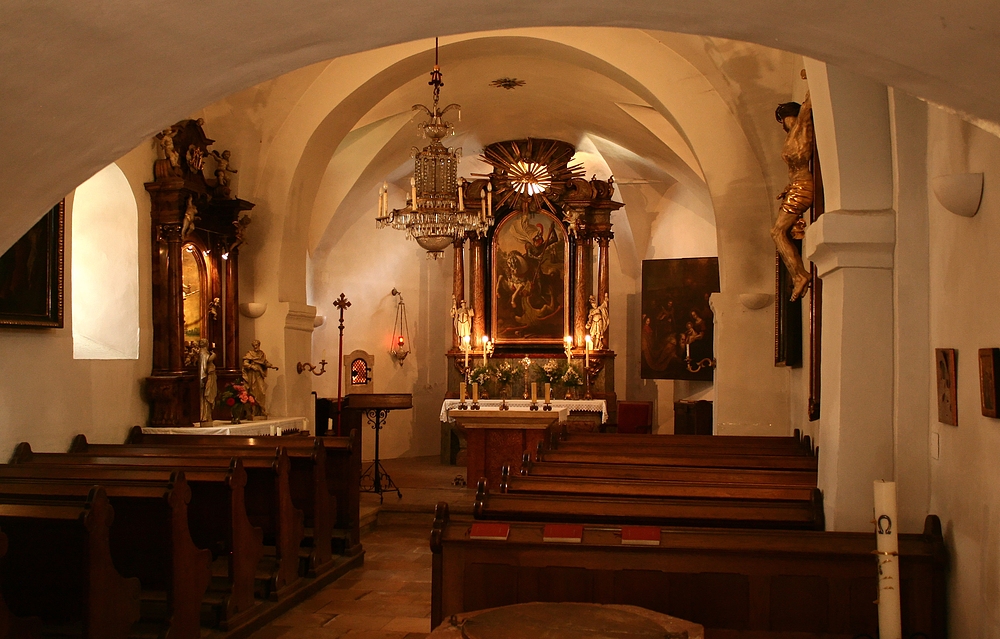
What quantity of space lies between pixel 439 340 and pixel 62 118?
44.7 ft

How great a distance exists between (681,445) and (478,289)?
8419 mm

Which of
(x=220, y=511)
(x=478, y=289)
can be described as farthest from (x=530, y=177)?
(x=220, y=511)

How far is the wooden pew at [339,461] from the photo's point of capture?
7336 millimetres

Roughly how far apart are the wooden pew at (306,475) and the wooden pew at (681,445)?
1733mm

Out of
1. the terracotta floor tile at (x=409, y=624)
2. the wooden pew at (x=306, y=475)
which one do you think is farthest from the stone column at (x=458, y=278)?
the terracotta floor tile at (x=409, y=624)

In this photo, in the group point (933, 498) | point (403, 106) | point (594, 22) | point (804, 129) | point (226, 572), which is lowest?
point (226, 572)

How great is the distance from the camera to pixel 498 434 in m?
10.4

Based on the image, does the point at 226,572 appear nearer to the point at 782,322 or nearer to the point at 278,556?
the point at 278,556

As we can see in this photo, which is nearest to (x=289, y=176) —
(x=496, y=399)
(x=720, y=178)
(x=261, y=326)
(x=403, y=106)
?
(x=261, y=326)

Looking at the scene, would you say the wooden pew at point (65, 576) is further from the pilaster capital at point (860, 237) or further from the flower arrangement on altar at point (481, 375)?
the flower arrangement on altar at point (481, 375)

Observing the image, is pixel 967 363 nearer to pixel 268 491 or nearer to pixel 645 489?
pixel 645 489

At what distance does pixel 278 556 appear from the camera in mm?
6090

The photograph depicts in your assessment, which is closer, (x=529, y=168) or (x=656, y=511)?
(x=656, y=511)

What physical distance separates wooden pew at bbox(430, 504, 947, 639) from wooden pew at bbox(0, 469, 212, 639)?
159 cm
